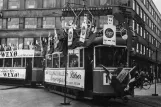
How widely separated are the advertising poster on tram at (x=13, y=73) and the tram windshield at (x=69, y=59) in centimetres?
463

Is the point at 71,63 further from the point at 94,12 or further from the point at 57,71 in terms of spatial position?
the point at 94,12

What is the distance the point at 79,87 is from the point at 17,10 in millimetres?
30703

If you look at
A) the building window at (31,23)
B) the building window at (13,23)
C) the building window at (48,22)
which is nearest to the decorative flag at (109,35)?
the building window at (48,22)

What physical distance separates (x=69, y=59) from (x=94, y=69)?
9.65 feet

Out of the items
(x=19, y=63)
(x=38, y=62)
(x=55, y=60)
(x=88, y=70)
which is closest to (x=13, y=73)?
(x=19, y=63)

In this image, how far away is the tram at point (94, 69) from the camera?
1170 cm

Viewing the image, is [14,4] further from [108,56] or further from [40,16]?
[108,56]

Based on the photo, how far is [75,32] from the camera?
46.4 feet

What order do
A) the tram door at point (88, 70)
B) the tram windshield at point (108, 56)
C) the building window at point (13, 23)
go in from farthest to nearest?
the building window at point (13, 23)
the tram door at point (88, 70)
the tram windshield at point (108, 56)

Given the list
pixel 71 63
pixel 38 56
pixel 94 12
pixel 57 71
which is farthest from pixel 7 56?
pixel 94 12

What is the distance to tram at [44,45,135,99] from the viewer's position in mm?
11695

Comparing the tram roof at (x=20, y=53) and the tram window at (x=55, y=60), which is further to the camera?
the tram roof at (x=20, y=53)

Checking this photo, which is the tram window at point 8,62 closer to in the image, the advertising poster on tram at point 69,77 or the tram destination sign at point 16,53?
the tram destination sign at point 16,53

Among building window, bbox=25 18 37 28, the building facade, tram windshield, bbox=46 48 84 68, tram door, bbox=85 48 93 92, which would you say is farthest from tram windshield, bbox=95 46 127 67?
building window, bbox=25 18 37 28
